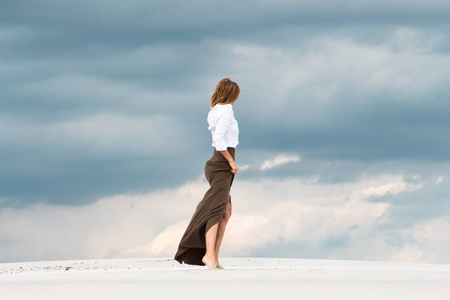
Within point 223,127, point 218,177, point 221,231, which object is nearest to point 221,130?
point 223,127

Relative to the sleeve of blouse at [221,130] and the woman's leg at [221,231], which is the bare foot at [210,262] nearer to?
the woman's leg at [221,231]

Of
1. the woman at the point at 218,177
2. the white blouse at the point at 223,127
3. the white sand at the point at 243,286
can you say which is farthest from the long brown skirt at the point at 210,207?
the white sand at the point at 243,286

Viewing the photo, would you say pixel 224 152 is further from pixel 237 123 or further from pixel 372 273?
pixel 372 273

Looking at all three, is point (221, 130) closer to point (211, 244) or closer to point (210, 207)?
point (210, 207)

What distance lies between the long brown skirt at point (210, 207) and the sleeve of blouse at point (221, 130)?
200 mm

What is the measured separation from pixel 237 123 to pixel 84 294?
3044 mm

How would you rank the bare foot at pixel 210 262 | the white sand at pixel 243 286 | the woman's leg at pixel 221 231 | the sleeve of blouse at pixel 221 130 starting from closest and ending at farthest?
the white sand at pixel 243 286 < the sleeve of blouse at pixel 221 130 < the bare foot at pixel 210 262 < the woman's leg at pixel 221 231

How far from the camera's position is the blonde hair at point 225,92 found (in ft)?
23.9

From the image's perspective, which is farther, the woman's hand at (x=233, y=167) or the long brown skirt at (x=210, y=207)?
the long brown skirt at (x=210, y=207)

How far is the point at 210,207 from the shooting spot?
24.1 feet

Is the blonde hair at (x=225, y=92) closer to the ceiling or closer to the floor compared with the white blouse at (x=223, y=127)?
closer to the ceiling

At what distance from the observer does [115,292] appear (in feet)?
16.8

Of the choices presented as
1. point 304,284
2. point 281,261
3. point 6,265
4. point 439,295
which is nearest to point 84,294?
point 304,284

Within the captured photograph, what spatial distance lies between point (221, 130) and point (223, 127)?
0.14ft
